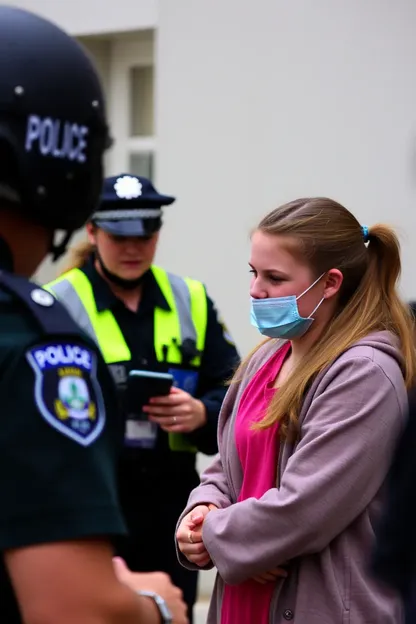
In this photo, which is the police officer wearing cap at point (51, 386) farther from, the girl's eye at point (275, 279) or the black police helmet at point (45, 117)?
the girl's eye at point (275, 279)

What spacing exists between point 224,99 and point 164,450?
2232 millimetres

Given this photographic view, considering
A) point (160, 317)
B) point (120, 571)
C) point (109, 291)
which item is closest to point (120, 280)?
point (109, 291)

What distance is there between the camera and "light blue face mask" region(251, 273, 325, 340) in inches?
125

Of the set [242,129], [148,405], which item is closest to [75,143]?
[148,405]

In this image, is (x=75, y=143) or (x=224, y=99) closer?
(x=75, y=143)

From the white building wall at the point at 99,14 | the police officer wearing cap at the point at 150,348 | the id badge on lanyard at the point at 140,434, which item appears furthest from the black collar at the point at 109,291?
the white building wall at the point at 99,14

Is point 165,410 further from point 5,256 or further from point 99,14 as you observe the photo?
point 99,14

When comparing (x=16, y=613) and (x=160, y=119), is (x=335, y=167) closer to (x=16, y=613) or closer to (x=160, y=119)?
(x=160, y=119)

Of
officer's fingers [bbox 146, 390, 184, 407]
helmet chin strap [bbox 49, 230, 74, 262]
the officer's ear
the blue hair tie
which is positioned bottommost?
officer's fingers [bbox 146, 390, 184, 407]

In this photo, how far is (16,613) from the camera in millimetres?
1791

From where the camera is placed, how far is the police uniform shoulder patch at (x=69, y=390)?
174 centimetres

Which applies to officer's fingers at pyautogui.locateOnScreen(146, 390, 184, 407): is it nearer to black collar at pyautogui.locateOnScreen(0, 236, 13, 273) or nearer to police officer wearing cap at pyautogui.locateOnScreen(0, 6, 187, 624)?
police officer wearing cap at pyautogui.locateOnScreen(0, 6, 187, 624)

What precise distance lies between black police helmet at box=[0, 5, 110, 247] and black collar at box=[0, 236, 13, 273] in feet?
0.19

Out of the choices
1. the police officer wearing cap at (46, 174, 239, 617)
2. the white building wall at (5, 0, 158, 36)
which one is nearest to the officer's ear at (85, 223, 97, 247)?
the police officer wearing cap at (46, 174, 239, 617)
